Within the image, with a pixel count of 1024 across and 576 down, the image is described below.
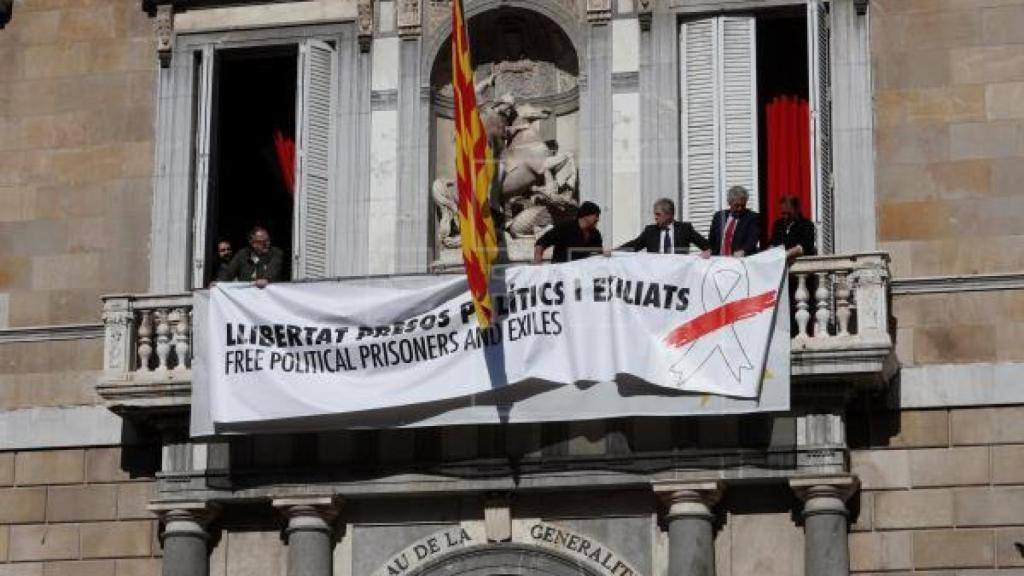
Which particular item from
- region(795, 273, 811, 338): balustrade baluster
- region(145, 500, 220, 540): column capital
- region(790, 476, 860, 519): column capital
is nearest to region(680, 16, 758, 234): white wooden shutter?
region(795, 273, 811, 338): balustrade baluster

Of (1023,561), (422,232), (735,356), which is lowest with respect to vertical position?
(1023,561)

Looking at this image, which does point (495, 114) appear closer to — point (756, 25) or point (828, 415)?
point (756, 25)

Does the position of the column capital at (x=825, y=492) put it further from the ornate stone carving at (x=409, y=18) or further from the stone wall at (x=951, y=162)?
the ornate stone carving at (x=409, y=18)

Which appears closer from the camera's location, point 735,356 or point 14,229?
point 735,356

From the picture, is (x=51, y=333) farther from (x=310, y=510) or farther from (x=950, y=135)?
(x=950, y=135)

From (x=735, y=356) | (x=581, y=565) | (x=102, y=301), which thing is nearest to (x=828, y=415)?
(x=735, y=356)

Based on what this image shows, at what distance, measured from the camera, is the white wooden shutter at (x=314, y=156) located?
104 ft

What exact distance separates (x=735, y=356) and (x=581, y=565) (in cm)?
267

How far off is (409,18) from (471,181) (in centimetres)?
292

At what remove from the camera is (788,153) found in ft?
104

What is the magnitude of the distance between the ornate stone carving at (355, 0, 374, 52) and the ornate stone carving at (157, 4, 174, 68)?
2.12 meters

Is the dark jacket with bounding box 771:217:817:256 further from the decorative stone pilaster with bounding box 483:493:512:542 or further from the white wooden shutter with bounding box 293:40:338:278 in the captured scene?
the white wooden shutter with bounding box 293:40:338:278

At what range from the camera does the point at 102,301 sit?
32.0 metres

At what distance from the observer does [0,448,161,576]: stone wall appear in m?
31.4
